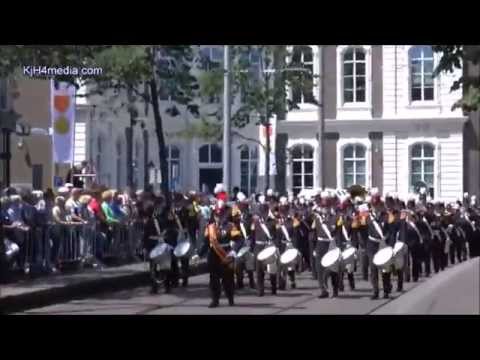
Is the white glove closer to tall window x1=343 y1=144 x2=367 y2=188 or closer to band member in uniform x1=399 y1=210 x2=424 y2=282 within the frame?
tall window x1=343 y1=144 x2=367 y2=188

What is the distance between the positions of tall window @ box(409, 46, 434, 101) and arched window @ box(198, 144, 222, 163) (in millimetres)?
2699

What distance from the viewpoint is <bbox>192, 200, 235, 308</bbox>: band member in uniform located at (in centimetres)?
1488

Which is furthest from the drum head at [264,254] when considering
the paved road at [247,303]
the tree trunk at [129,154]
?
the tree trunk at [129,154]

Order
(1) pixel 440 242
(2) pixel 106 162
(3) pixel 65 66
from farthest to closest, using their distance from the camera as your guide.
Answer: (1) pixel 440 242
(2) pixel 106 162
(3) pixel 65 66

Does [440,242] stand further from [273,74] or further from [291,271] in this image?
[273,74]

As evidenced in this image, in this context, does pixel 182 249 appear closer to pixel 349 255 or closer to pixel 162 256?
pixel 162 256

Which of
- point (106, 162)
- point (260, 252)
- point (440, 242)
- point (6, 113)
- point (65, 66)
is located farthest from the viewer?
point (440, 242)

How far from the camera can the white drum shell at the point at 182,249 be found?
1698 centimetres

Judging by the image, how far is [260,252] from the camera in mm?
16922

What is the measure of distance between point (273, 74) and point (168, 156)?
188cm

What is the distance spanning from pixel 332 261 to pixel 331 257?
120 millimetres
